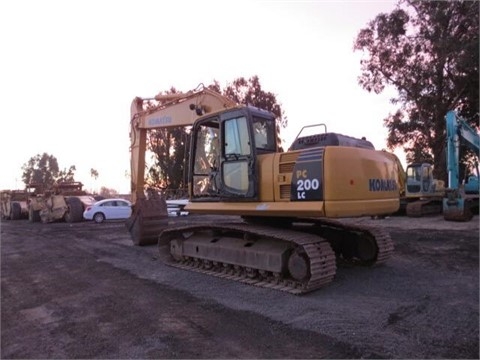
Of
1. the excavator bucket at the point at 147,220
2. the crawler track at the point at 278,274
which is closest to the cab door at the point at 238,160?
the crawler track at the point at 278,274

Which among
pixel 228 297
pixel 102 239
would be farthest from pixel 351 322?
pixel 102 239

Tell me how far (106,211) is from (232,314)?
21.0 metres

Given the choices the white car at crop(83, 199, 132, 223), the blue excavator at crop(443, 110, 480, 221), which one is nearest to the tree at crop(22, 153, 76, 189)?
the white car at crop(83, 199, 132, 223)

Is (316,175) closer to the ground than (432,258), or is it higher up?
higher up

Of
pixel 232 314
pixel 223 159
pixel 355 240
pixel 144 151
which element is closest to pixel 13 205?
pixel 144 151

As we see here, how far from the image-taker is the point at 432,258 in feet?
31.5

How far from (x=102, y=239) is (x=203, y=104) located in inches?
265

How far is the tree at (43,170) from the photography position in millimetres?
93875

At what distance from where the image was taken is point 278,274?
24.1 ft

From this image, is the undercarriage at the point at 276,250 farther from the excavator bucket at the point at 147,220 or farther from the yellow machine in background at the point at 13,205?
the yellow machine in background at the point at 13,205

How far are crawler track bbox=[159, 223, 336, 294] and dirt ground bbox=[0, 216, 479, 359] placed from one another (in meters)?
0.20

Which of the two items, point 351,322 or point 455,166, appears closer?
point 351,322

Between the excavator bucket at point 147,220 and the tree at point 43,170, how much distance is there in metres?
87.1

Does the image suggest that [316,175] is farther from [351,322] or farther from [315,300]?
[351,322]
